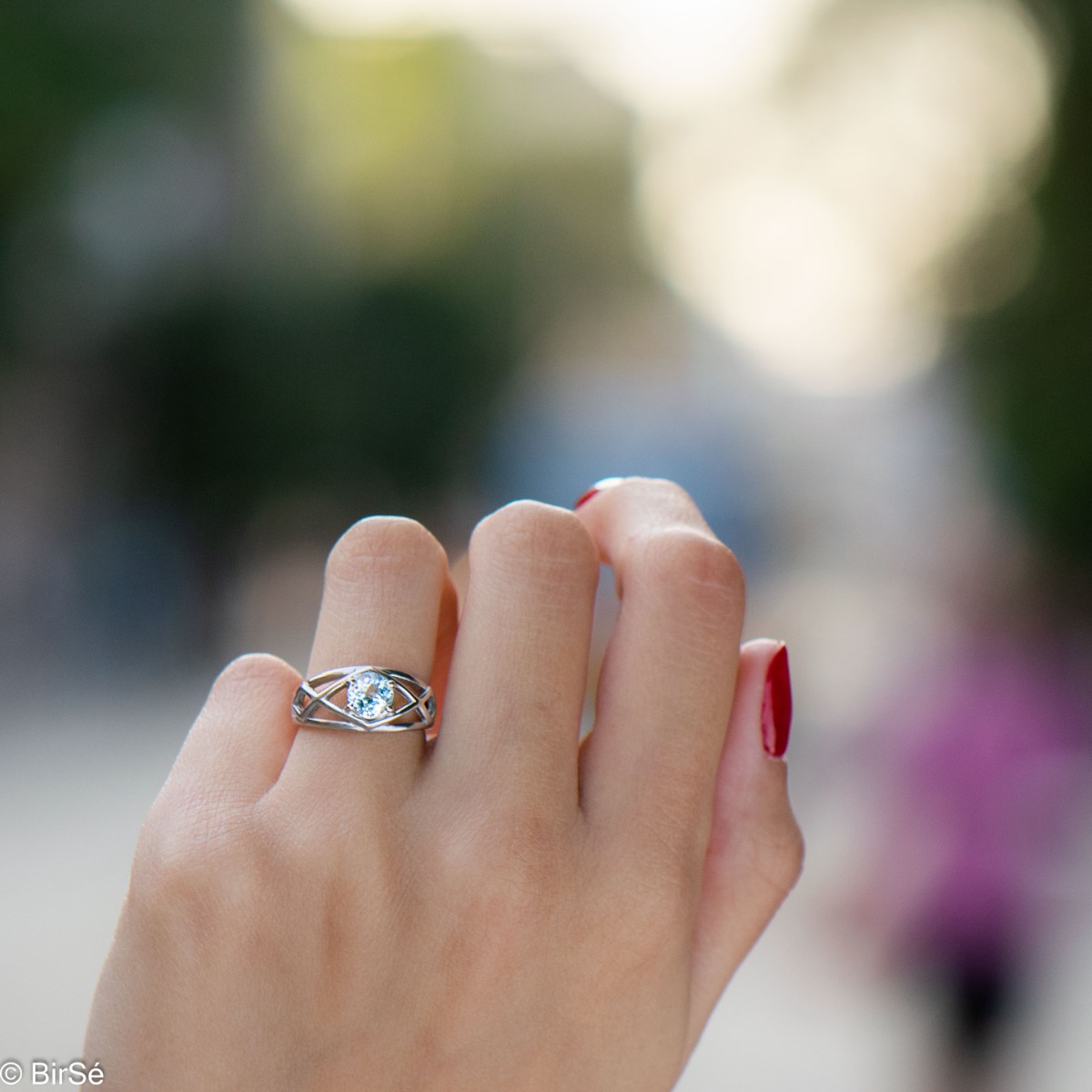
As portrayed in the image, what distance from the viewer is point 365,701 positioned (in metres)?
1.01

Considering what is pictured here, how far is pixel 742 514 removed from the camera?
71.3ft

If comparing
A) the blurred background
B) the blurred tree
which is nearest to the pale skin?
the blurred background

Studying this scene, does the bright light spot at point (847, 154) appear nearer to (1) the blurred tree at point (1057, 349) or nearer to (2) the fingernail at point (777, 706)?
(1) the blurred tree at point (1057, 349)

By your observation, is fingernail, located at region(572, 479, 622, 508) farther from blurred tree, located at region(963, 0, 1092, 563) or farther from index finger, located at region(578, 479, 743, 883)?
blurred tree, located at region(963, 0, 1092, 563)

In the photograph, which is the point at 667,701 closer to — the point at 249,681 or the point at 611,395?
the point at 249,681

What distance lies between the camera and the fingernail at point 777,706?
3.92ft

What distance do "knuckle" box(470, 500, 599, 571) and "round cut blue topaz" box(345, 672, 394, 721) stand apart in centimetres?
14

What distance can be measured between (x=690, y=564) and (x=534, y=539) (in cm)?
14

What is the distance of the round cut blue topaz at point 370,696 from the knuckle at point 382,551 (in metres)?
0.09

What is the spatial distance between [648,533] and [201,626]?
14244 mm

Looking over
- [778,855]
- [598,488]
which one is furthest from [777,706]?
[598,488]

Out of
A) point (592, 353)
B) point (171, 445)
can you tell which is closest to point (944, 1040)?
point (171, 445)

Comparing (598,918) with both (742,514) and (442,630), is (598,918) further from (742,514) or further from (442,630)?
(742,514)

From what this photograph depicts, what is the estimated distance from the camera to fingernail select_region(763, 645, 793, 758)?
1.20 metres
